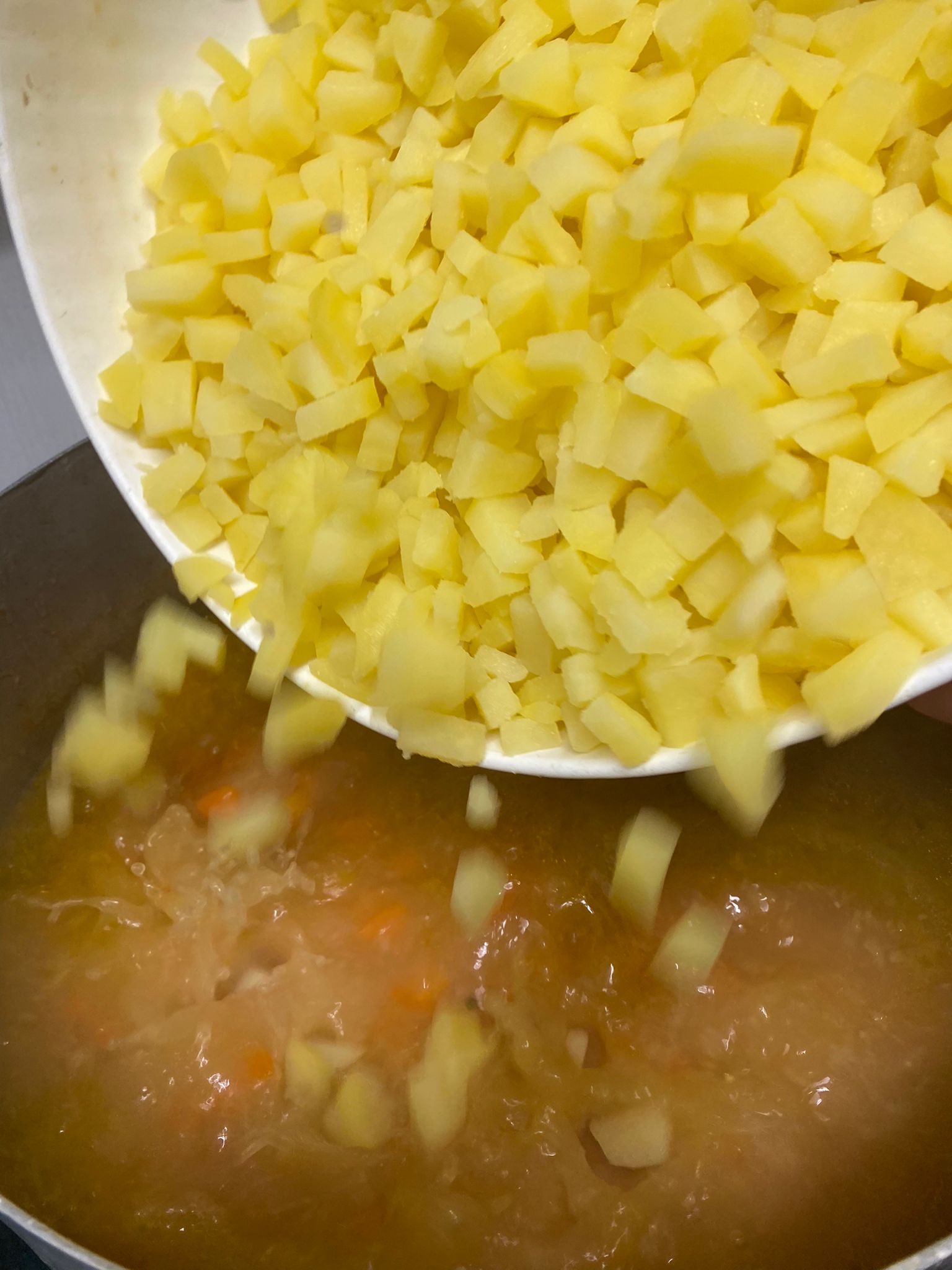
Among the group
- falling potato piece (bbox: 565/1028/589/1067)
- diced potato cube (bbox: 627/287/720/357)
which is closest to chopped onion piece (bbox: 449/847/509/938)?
falling potato piece (bbox: 565/1028/589/1067)

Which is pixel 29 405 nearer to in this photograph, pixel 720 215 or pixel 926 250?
pixel 720 215

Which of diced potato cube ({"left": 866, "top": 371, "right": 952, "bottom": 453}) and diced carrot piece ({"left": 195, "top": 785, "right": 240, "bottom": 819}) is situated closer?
diced potato cube ({"left": 866, "top": 371, "right": 952, "bottom": 453})

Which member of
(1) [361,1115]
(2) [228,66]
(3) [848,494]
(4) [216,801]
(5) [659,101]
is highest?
(2) [228,66]

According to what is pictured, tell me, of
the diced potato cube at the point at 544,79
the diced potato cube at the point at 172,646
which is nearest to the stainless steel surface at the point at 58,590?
the diced potato cube at the point at 172,646

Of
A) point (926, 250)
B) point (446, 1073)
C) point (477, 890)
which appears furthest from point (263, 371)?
point (446, 1073)

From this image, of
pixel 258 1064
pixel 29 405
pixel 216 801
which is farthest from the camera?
pixel 29 405

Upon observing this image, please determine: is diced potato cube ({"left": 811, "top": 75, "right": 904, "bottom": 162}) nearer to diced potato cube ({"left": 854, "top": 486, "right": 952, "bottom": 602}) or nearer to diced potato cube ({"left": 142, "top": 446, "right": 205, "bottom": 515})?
diced potato cube ({"left": 854, "top": 486, "right": 952, "bottom": 602})

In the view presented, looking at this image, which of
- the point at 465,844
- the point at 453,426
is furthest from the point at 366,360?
the point at 465,844
